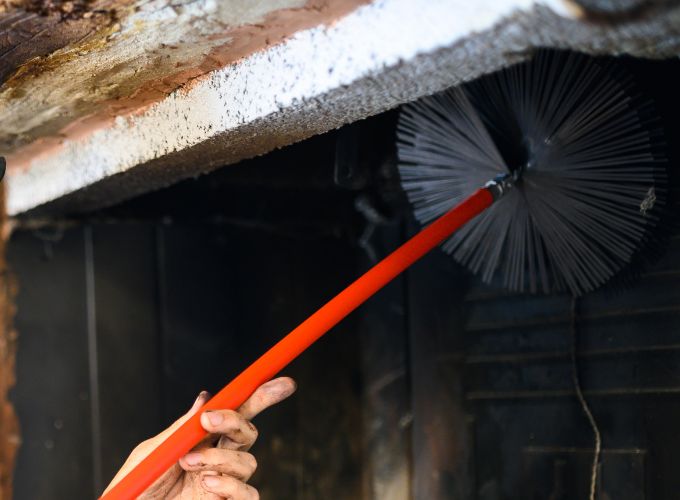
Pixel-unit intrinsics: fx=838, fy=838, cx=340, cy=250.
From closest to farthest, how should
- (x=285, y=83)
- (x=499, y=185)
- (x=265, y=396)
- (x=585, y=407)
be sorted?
(x=285, y=83) → (x=265, y=396) → (x=499, y=185) → (x=585, y=407)

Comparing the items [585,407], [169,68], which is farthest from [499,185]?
[169,68]

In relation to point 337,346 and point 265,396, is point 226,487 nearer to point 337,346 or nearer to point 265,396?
point 265,396

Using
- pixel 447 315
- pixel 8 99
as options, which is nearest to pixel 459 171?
pixel 447 315

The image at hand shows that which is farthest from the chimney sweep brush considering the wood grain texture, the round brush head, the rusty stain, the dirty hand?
the wood grain texture

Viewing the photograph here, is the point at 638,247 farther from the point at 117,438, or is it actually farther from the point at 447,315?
the point at 117,438

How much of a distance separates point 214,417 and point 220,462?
0.36ft

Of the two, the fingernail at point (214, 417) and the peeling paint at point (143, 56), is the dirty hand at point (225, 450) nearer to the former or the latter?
the fingernail at point (214, 417)

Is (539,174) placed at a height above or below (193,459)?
above

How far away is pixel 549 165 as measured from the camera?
140cm

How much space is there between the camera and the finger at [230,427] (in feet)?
3.53

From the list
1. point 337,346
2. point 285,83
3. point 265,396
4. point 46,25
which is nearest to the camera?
point 46,25

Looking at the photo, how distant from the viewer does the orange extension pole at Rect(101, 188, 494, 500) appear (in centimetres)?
106

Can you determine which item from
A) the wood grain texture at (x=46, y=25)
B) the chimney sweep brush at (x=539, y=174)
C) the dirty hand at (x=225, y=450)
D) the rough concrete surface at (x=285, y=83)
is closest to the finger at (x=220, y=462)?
the dirty hand at (x=225, y=450)

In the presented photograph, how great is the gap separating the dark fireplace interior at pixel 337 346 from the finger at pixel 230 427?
0.61 meters
